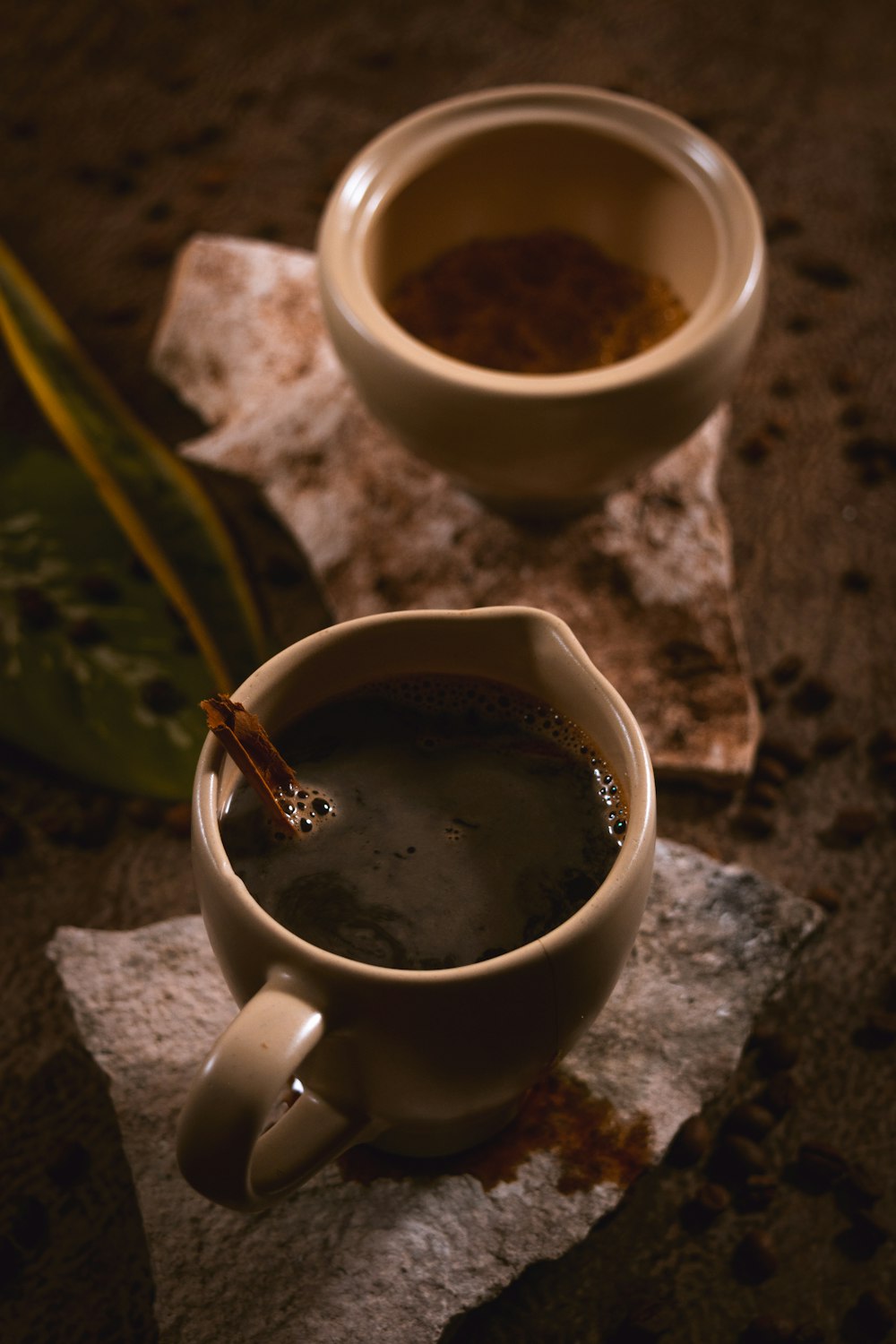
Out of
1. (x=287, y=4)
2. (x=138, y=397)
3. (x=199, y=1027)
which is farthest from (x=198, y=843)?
(x=287, y=4)

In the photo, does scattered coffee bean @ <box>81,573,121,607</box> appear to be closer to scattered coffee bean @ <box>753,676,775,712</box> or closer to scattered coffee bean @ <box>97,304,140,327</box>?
scattered coffee bean @ <box>97,304,140,327</box>

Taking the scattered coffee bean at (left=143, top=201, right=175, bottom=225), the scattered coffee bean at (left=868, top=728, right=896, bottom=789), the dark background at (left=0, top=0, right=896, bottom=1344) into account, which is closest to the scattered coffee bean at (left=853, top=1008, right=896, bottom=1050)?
the dark background at (left=0, top=0, right=896, bottom=1344)

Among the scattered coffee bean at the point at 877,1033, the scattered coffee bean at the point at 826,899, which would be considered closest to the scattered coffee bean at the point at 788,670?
the scattered coffee bean at the point at 826,899

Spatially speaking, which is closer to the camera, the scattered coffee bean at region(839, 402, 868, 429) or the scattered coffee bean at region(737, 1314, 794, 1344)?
the scattered coffee bean at region(737, 1314, 794, 1344)

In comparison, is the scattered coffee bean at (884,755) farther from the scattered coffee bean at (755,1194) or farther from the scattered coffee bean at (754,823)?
the scattered coffee bean at (755,1194)

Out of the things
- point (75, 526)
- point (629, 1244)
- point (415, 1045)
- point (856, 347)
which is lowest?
point (629, 1244)

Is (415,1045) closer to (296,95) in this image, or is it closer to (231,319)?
(231,319)
